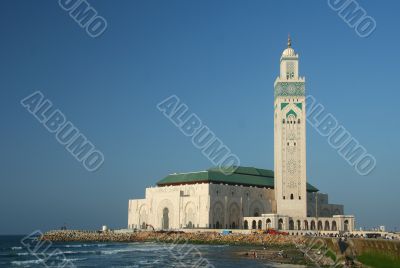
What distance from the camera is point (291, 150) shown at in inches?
3551

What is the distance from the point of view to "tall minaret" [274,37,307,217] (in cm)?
8969

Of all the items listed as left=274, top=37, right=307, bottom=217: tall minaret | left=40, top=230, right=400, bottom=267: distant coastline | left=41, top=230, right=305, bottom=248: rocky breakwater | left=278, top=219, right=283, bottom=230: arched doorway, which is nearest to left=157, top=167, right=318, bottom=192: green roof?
A: left=274, top=37, right=307, bottom=217: tall minaret

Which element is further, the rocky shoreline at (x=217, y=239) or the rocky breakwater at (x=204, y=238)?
the rocky breakwater at (x=204, y=238)

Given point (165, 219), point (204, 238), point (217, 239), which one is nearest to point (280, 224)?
point (217, 239)

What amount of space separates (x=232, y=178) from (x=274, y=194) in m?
7.94

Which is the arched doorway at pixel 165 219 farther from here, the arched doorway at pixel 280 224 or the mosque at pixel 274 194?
the arched doorway at pixel 280 224

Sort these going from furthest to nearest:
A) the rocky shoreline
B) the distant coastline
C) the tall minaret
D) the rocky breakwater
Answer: the tall minaret < the rocky breakwater < the rocky shoreline < the distant coastline

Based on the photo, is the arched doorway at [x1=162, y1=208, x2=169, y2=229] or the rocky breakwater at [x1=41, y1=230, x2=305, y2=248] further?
the arched doorway at [x1=162, y1=208, x2=169, y2=229]

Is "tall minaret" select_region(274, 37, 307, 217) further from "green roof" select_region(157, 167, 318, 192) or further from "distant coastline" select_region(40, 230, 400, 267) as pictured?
"distant coastline" select_region(40, 230, 400, 267)

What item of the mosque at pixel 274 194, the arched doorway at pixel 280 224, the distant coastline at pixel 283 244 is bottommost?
the distant coastline at pixel 283 244

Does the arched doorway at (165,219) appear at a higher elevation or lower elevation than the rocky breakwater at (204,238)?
higher

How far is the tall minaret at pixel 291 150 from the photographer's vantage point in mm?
89688

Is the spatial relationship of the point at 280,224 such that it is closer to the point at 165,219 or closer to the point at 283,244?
the point at 283,244

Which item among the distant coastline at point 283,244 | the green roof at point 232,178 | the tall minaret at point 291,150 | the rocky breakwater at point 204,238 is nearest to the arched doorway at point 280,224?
the tall minaret at point 291,150
